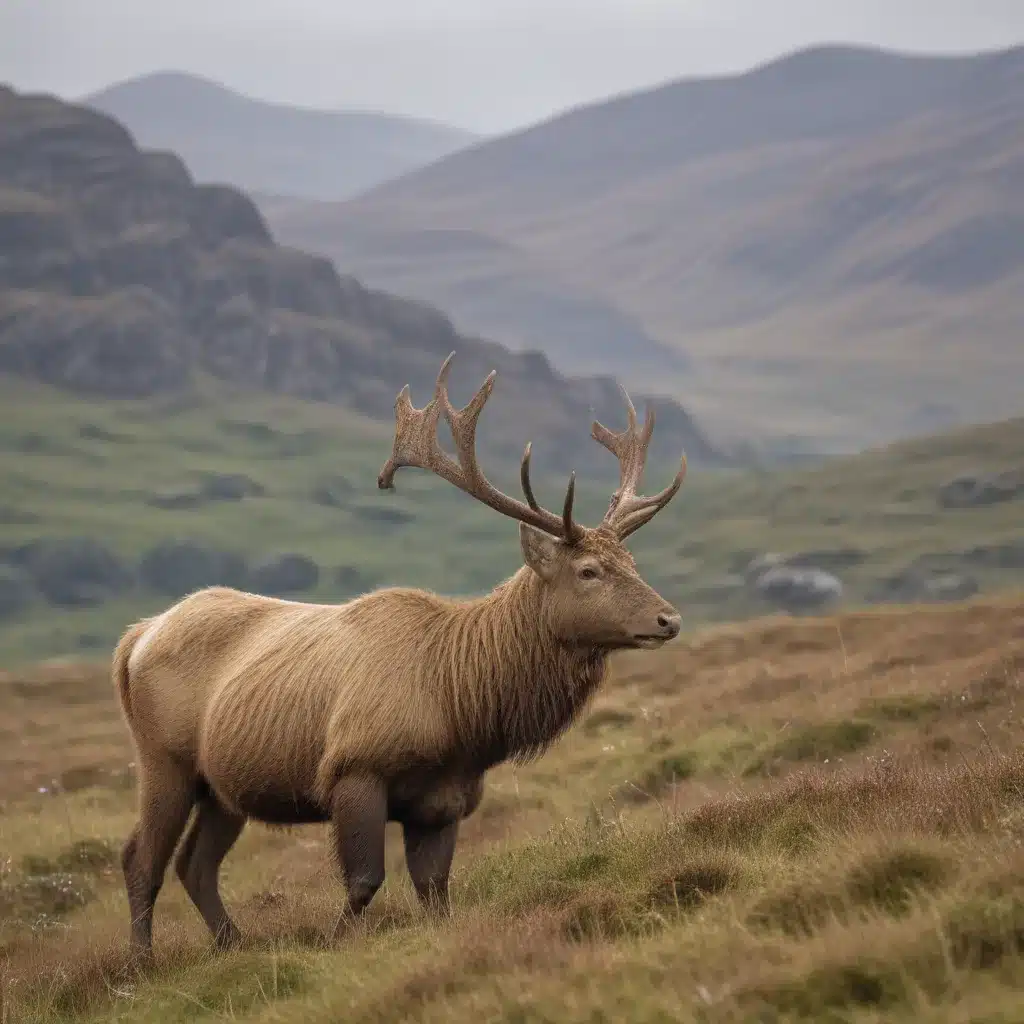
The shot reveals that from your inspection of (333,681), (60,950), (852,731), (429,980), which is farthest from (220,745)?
(852,731)

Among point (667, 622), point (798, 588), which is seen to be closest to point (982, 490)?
point (798, 588)

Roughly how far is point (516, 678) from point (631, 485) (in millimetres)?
1898

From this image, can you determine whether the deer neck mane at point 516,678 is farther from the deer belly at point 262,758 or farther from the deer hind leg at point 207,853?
the deer hind leg at point 207,853

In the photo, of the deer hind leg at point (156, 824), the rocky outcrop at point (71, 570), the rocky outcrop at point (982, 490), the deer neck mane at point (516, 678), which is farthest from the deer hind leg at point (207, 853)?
the rocky outcrop at point (982, 490)

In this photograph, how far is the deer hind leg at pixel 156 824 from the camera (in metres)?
11.4

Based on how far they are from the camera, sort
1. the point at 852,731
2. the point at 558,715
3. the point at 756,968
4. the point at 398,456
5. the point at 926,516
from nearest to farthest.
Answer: the point at 756,968, the point at 558,715, the point at 398,456, the point at 852,731, the point at 926,516

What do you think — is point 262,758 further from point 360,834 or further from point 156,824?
point 156,824

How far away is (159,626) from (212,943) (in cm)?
252

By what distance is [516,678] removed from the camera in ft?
35.0

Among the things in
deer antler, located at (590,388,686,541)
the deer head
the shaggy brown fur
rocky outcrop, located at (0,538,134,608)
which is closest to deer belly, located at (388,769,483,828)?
the shaggy brown fur

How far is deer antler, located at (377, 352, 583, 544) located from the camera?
34.9 ft

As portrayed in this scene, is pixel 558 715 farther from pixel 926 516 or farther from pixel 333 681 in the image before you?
pixel 926 516

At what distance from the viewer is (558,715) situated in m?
10.8

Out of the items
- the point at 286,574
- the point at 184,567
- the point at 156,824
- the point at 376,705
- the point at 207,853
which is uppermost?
the point at 376,705
